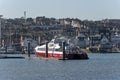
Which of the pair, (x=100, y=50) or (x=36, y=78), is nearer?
(x=36, y=78)

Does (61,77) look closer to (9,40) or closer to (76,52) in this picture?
(76,52)

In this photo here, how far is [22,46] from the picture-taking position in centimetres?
18062

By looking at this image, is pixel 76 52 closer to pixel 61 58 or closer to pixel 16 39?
pixel 61 58

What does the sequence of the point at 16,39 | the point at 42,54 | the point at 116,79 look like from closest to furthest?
1. the point at 116,79
2. the point at 42,54
3. the point at 16,39

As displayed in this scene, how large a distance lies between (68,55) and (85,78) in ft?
171

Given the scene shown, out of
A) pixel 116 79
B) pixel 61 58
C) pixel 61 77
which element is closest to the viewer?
pixel 116 79

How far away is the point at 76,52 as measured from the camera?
116625 millimetres

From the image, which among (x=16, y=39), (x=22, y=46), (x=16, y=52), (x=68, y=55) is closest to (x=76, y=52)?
(x=68, y=55)

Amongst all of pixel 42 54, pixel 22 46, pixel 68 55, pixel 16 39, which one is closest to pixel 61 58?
pixel 68 55

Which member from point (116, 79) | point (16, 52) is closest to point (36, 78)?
point (116, 79)

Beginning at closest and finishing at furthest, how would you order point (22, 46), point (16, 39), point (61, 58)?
1. point (61, 58)
2. point (22, 46)
3. point (16, 39)

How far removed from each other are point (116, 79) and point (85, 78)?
3.42 metres

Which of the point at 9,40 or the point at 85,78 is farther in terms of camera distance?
the point at 9,40

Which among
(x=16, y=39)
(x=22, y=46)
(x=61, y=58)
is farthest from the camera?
(x=16, y=39)
